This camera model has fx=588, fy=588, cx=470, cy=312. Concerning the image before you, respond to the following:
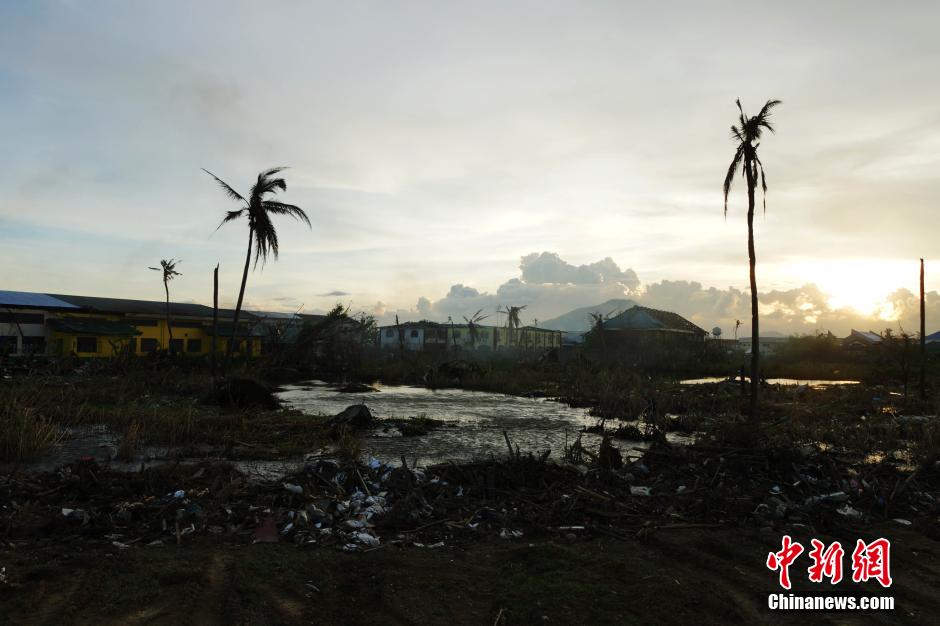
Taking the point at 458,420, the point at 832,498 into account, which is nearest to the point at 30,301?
the point at 458,420

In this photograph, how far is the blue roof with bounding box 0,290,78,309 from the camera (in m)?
33.1

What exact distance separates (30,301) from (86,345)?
3957 millimetres

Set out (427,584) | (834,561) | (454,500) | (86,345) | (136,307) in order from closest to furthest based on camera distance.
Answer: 1. (427,584)
2. (834,561)
3. (454,500)
4. (86,345)
5. (136,307)

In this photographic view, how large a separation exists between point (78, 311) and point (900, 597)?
4235 centimetres

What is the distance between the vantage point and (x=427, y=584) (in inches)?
192

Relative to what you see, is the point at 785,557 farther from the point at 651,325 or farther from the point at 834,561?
the point at 651,325

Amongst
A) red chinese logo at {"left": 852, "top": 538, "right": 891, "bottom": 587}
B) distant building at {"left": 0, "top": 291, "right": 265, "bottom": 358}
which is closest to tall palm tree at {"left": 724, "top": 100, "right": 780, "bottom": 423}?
red chinese logo at {"left": 852, "top": 538, "right": 891, "bottom": 587}

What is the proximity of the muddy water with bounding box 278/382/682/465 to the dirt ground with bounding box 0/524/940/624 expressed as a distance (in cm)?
526

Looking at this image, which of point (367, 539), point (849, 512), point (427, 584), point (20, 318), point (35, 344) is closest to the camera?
point (427, 584)

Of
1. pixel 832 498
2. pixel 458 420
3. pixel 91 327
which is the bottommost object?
pixel 458 420

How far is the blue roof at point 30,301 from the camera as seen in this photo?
3312 cm

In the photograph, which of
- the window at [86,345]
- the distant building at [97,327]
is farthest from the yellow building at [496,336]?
the window at [86,345]

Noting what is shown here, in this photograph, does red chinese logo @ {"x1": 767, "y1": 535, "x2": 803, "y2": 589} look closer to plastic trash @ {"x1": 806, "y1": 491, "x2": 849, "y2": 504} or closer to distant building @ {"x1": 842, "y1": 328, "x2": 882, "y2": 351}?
plastic trash @ {"x1": 806, "y1": 491, "x2": 849, "y2": 504}

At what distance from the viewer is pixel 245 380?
18.3m
